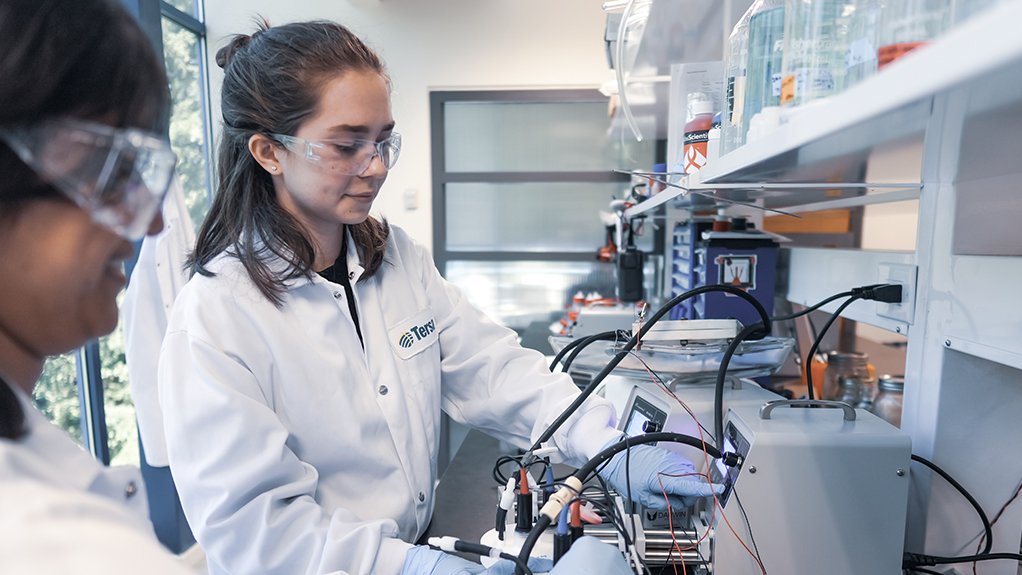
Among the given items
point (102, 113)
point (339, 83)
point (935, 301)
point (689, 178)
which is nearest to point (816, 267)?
point (935, 301)

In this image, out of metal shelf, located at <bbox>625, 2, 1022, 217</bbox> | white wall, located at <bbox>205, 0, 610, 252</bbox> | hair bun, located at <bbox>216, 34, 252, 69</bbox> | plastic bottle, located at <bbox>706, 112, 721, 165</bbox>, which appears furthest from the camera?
white wall, located at <bbox>205, 0, 610, 252</bbox>

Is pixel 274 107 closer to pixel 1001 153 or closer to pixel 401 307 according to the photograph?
pixel 401 307

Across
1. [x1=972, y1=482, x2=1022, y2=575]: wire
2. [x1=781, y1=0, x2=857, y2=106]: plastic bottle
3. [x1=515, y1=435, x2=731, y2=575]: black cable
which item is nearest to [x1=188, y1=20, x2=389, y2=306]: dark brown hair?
[x1=515, y1=435, x2=731, y2=575]: black cable

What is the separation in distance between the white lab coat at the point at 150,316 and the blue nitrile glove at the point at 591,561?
72.3 inches

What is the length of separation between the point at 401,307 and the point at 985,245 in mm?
961

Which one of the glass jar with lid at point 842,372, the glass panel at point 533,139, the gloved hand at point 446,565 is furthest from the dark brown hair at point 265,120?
the glass panel at point 533,139

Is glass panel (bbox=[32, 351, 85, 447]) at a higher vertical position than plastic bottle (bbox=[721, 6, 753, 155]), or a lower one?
lower

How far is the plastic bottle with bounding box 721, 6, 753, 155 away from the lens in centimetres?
71

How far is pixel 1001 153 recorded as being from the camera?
0.70 meters

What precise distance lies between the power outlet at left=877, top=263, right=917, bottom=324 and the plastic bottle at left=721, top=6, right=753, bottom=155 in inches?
15.5

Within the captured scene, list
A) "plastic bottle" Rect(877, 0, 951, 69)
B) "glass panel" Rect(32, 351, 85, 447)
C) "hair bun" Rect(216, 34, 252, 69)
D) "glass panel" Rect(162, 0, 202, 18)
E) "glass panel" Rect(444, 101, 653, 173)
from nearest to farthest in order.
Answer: "plastic bottle" Rect(877, 0, 951, 69)
"hair bun" Rect(216, 34, 252, 69)
"glass panel" Rect(32, 351, 85, 447)
"glass panel" Rect(162, 0, 202, 18)
"glass panel" Rect(444, 101, 653, 173)

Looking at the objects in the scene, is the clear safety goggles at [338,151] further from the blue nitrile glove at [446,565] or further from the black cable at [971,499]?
the black cable at [971,499]

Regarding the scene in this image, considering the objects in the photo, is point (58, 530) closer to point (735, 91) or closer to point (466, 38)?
point (735, 91)

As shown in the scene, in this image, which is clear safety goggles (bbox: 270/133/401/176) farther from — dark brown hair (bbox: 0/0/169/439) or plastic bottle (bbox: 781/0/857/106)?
plastic bottle (bbox: 781/0/857/106)
